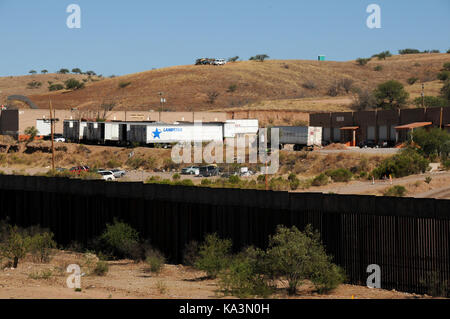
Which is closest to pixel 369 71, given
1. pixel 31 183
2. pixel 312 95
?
pixel 312 95

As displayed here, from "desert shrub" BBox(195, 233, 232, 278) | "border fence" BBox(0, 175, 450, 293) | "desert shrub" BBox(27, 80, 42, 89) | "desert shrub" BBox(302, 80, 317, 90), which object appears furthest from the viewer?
"desert shrub" BBox(27, 80, 42, 89)

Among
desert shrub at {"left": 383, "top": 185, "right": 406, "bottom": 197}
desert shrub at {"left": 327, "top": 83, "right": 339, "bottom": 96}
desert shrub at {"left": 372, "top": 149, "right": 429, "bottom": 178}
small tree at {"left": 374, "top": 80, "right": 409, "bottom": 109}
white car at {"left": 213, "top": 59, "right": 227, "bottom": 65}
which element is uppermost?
white car at {"left": 213, "top": 59, "right": 227, "bottom": 65}

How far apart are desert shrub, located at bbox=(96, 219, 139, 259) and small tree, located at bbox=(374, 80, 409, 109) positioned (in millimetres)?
89892

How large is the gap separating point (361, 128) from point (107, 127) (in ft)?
98.3

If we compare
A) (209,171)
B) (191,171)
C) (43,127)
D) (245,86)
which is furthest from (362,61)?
(209,171)

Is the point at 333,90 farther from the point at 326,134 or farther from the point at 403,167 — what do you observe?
the point at 403,167

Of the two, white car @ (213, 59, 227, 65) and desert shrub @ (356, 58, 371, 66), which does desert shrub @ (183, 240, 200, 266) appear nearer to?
white car @ (213, 59, 227, 65)

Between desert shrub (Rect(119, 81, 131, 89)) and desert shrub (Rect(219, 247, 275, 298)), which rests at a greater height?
desert shrub (Rect(119, 81, 131, 89))

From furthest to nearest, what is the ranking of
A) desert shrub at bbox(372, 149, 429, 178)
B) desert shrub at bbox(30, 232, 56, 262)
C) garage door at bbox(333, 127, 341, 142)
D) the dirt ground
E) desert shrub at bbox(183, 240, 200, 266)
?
garage door at bbox(333, 127, 341, 142), desert shrub at bbox(372, 149, 429, 178), desert shrub at bbox(30, 232, 56, 262), desert shrub at bbox(183, 240, 200, 266), the dirt ground

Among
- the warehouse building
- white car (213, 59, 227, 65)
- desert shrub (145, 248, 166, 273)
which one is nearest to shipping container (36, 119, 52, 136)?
the warehouse building

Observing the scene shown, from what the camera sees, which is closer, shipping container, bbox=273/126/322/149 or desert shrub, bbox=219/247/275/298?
desert shrub, bbox=219/247/275/298

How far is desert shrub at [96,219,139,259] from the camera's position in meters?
21.6

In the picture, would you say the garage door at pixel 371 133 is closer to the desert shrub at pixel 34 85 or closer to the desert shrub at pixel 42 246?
the desert shrub at pixel 42 246
